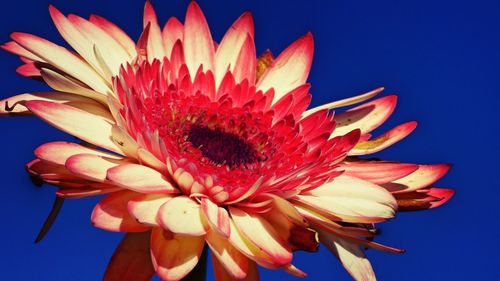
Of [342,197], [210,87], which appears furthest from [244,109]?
[342,197]

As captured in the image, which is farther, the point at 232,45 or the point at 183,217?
the point at 232,45

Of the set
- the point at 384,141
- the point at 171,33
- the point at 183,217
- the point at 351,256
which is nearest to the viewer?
the point at 183,217

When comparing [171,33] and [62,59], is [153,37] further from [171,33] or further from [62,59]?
[62,59]

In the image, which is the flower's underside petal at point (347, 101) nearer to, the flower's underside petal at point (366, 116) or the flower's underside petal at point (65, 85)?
the flower's underside petal at point (366, 116)

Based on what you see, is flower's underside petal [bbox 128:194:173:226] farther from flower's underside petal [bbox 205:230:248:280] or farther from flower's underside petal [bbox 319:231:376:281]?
flower's underside petal [bbox 319:231:376:281]

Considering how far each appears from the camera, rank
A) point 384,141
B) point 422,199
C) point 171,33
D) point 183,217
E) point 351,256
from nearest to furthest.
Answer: point 183,217 → point 351,256 → point 422,199 → point 384,141 → point 171,33

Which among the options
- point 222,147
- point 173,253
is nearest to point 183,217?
point 173,253

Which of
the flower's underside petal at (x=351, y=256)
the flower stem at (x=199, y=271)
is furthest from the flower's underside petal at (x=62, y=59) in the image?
the flower's underside petal at (x=351, y=256)
